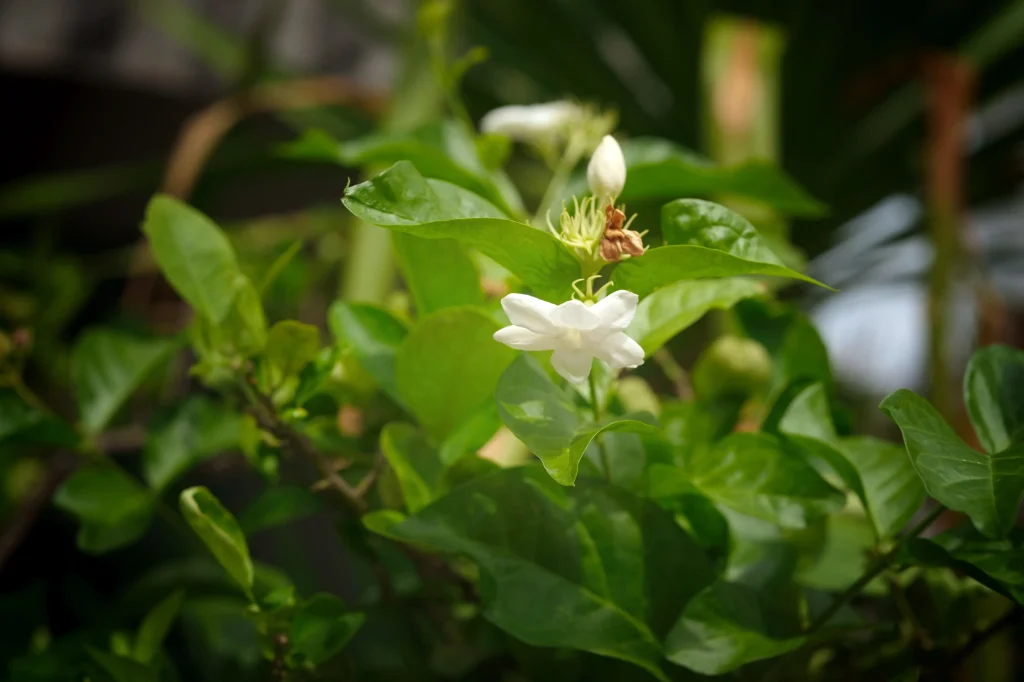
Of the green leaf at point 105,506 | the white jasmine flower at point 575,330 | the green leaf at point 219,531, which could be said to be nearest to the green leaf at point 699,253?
the white jasmine flower at point 575,330

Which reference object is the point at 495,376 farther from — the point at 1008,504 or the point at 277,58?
the point at 277,58

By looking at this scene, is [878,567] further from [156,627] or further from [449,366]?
[156,627]

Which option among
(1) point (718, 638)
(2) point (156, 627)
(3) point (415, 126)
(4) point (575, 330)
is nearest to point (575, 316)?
(4) point (575, 330)

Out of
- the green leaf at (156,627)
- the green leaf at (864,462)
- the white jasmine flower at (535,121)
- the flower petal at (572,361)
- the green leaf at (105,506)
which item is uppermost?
the white jasmine flower at (535,121)

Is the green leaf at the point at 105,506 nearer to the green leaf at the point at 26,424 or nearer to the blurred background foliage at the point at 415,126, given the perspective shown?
the green leaf at the point at 26,424

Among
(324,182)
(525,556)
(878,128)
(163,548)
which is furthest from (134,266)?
(878,128)
